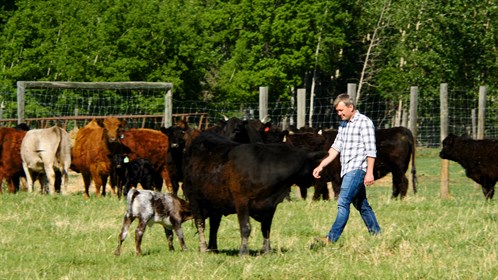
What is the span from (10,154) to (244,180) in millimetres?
12565

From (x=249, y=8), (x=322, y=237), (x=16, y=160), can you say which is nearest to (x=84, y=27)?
(x=249, y=8)

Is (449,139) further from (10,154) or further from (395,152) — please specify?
(10,154)

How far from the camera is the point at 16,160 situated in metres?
24.2

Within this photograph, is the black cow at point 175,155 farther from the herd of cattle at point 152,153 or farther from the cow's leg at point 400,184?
the cow's leg at point 400,184

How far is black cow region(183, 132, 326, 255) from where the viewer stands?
41.5 ft

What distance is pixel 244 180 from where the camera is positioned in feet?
41.6

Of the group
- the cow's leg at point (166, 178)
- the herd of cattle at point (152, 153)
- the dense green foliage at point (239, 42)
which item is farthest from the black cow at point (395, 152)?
the dense green foliage at point (239, 42)

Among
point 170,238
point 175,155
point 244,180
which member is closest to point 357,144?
point 244,180

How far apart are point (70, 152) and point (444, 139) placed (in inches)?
332

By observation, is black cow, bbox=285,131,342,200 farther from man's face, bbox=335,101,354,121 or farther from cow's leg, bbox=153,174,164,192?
man's face, bbox=335,101,354,121

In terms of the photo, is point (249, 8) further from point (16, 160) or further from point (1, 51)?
point (16, 160)

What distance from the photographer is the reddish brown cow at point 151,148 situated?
79.9 ft

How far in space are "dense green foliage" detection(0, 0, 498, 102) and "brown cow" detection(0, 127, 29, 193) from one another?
29.0m

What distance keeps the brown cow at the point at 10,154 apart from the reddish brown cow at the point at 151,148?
2.31 m
